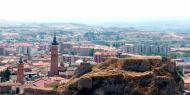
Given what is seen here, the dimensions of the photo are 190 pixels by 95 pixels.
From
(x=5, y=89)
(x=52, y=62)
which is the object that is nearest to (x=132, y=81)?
(x=5, y=89)

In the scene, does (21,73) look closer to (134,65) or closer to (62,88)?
(62,88)

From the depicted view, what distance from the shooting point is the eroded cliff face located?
4759cm

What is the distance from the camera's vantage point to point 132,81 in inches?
1891

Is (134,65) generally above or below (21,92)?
above

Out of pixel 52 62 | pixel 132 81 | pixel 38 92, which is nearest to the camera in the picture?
pixel 132 81

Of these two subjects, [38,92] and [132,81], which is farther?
[38,92]

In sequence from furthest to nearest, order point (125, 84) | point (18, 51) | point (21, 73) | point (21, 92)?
point (18, 51), point (21, 73), point (21, 92), point (125, 84)

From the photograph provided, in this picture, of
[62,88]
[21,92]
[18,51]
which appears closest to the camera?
[62,88]

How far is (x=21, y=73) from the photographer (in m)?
63.6

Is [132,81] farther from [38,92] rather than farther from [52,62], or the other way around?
[52,62]

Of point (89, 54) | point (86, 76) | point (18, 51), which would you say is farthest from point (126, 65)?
point (18, 51)

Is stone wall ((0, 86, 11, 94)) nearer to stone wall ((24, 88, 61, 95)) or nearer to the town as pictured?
the town

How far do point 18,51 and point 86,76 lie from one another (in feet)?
279

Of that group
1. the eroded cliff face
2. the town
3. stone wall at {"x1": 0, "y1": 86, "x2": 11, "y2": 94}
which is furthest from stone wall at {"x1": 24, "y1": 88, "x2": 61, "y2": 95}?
stone wall at {"x1": 0, "y1": 86, "x2": 11, "y2": 94}
